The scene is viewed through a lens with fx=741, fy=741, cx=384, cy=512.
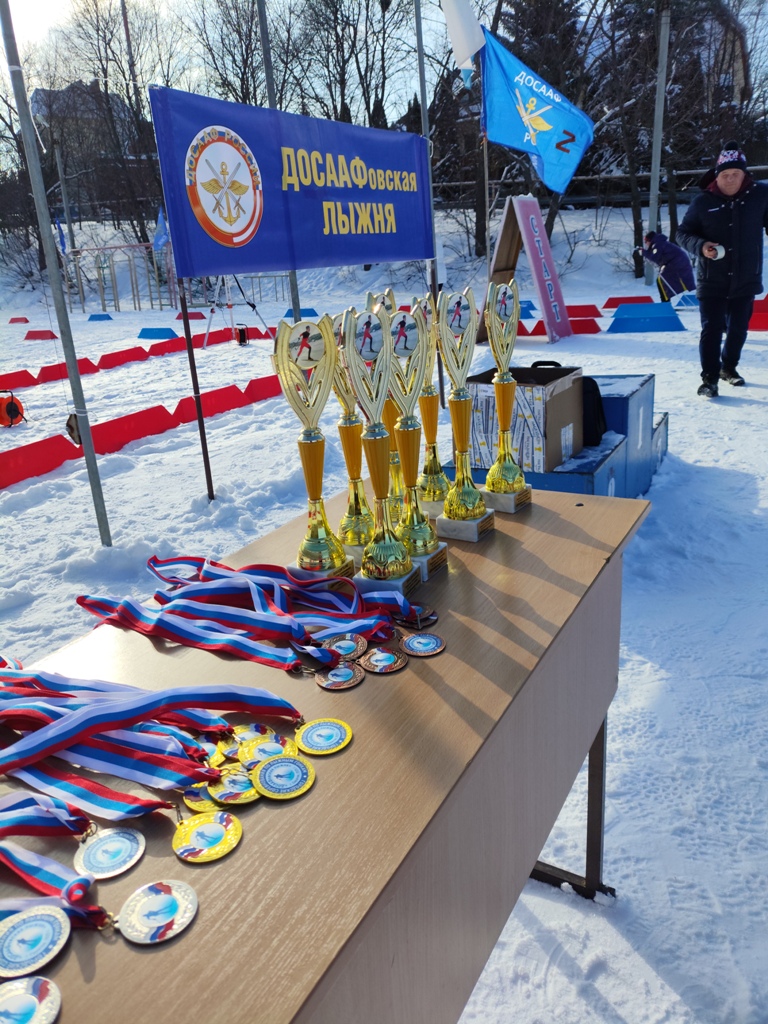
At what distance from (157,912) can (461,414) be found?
98 cm

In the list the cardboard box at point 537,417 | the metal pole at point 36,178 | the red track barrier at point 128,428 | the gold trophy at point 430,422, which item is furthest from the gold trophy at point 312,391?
the red track barrier at point 128,428

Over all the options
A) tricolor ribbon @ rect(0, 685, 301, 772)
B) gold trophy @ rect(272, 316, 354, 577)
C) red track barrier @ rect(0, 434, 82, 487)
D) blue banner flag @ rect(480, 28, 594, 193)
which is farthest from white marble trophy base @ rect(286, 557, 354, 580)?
blue banner flag @ rect(480, 28, 594, 193)

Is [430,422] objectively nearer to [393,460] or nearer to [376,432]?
[393,460]

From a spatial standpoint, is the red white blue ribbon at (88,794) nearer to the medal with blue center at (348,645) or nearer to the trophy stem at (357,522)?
the medal with blue center at (348,645)

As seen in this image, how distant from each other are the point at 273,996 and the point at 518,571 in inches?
31.6

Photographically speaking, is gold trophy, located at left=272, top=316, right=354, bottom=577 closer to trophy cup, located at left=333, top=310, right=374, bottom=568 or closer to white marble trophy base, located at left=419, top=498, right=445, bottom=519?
trophy cup, located at left=333, top=310, right=374, bottom=568

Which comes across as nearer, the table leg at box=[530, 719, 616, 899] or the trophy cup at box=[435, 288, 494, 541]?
the trophy cup at box=[435, 288, 494, 541]

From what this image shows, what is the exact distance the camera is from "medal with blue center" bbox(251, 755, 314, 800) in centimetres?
75

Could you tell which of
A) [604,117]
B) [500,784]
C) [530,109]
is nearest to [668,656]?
[500,784]

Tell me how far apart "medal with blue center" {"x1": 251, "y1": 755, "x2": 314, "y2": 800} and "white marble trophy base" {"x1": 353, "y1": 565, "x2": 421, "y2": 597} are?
14.9 inches

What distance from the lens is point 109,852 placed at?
0.67m

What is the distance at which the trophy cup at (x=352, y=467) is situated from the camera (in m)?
1.15

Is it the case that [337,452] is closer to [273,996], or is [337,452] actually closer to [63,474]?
[63,474]

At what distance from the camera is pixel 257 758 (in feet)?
2.61
